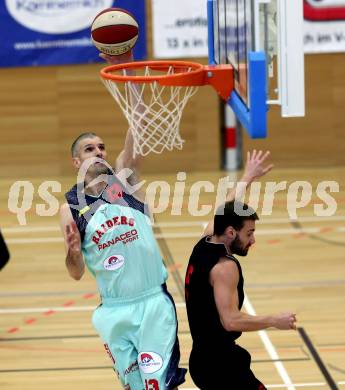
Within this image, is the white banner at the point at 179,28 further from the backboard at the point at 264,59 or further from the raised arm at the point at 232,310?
the raised arm at the point at 232,310

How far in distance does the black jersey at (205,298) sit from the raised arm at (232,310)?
0.07 meters

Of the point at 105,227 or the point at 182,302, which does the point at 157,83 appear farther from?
the point at 182,302

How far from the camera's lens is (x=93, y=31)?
669cm

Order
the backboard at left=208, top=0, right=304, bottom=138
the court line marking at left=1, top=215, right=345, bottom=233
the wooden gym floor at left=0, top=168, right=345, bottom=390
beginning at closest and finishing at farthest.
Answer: the backboard at left=208, top=0, right=304, bottom=138 < the wooden gym floor at left=0, top=168, right=345, bottom=390 < the court line marking at left=1, top=215, right=345, bottom=233

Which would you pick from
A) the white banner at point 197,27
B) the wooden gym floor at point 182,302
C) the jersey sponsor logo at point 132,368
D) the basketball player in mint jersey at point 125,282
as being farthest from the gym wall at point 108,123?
the jersey sponsor logo at point 132,368

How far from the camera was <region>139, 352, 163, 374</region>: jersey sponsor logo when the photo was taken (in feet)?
20.0

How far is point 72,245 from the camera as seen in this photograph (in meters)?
5.93

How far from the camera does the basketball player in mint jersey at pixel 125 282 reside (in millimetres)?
6148

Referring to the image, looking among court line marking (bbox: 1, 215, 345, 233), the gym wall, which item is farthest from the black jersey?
the gym wall

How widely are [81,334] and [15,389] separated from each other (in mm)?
1268

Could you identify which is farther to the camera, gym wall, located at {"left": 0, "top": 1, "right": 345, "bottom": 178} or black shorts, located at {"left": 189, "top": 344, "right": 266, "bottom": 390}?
gym wall, located at {"left": 0, "top": 1, "right": 345, "bottom": 178}

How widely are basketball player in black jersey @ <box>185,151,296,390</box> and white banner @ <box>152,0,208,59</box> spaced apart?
30.6 feet

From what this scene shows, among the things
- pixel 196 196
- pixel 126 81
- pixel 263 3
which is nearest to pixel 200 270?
pixel 126 81

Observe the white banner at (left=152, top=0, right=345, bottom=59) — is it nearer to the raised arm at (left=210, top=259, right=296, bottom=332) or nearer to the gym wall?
the gym wall
